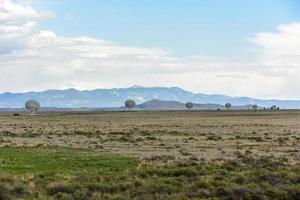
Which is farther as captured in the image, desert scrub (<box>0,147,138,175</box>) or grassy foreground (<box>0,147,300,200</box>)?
desert scrub (<box>0,147,138,175</box>)

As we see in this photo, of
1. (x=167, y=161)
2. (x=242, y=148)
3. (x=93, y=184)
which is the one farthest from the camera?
(x=242, y=148)

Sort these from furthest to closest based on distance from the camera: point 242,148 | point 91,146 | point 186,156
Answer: point 91,146, point 242,148, point 186,156

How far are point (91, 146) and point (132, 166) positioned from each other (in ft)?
51.2

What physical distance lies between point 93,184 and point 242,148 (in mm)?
21271

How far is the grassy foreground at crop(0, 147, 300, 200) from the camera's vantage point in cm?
1917

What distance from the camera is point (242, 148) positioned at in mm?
40719

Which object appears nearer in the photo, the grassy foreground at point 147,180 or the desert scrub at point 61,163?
the grassy foreground at point 147,180

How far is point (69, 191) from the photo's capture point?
20.0 metres

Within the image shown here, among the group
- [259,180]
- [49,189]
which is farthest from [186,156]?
[49,189]

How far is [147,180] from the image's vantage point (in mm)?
22281

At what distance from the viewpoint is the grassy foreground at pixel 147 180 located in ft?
62.9

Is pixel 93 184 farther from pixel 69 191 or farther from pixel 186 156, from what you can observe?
pixel 186 156

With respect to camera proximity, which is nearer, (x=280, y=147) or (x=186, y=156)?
(x=186, y=156)

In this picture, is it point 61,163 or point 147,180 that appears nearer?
point 147,180
